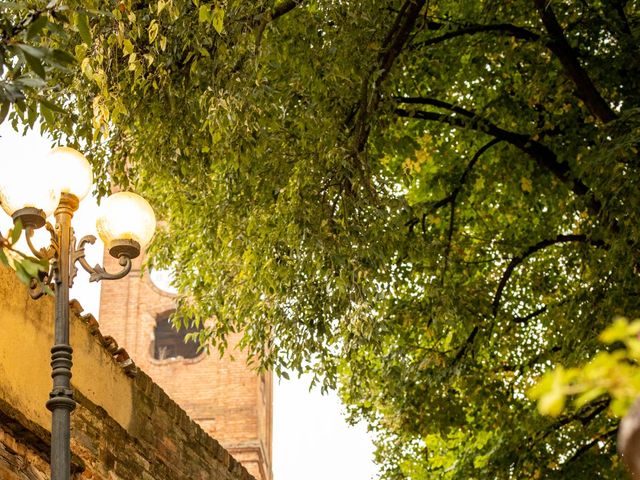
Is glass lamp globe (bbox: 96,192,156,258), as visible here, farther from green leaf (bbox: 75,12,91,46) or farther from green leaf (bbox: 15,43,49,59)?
green leaf (bbox: 15,43,49,59)

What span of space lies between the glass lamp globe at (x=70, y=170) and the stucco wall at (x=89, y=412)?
1.30 meters

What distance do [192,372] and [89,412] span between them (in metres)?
30.9

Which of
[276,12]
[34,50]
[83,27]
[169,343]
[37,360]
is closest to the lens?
[34,50]

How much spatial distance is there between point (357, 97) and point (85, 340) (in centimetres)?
359

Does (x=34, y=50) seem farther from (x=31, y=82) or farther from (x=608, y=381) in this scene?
(x=608, y=381)

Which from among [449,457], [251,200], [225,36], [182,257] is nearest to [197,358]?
[449,457]

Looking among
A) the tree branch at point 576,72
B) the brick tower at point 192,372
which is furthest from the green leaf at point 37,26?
the brick tower at point 192,372

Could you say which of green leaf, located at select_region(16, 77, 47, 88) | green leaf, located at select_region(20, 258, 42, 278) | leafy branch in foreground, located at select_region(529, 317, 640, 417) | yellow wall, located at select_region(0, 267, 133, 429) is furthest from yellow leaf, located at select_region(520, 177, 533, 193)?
leafy branch in foreground, located at select_region(529, 317, 640, 417)

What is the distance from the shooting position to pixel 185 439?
10.8 meters

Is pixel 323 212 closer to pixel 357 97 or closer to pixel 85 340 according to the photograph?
pixel 357 97

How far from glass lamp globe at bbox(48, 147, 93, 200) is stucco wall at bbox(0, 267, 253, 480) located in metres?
1.30

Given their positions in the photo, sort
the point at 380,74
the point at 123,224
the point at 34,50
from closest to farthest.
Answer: the point at 34,50
the point at 123,224
the point at 380,74

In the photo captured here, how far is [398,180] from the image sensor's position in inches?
597

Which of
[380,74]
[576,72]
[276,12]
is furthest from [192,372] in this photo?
[276,12]
